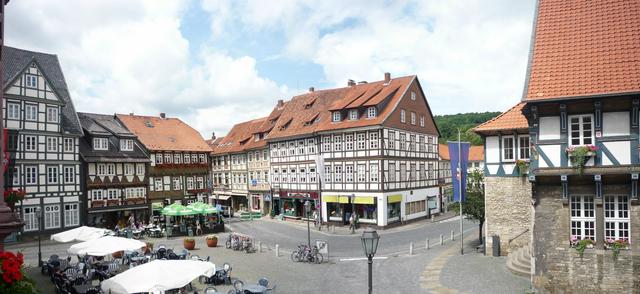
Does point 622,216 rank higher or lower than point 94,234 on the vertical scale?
higher

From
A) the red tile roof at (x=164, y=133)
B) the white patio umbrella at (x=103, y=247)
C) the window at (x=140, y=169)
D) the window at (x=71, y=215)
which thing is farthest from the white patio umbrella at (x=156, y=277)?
the red tile roof at (x=164, y=133)

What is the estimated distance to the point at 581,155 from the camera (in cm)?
1524

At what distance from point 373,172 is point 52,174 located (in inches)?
971

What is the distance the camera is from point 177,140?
164 ft

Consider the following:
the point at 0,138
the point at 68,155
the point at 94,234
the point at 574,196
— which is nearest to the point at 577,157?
the point at 574,196

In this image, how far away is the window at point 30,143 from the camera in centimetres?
3416

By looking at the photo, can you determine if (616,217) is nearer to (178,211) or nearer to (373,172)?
(373,172)

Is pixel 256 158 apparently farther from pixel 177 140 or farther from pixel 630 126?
pixel 630 126

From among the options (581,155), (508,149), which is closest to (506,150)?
(508,149)

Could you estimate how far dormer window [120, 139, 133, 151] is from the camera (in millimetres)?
42216

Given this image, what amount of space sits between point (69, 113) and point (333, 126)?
21575 mm

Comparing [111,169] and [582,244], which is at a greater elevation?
[111,169]

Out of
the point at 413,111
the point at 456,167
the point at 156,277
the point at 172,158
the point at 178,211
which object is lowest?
the point at 178,211

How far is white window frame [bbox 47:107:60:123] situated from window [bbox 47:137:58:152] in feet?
4.57
